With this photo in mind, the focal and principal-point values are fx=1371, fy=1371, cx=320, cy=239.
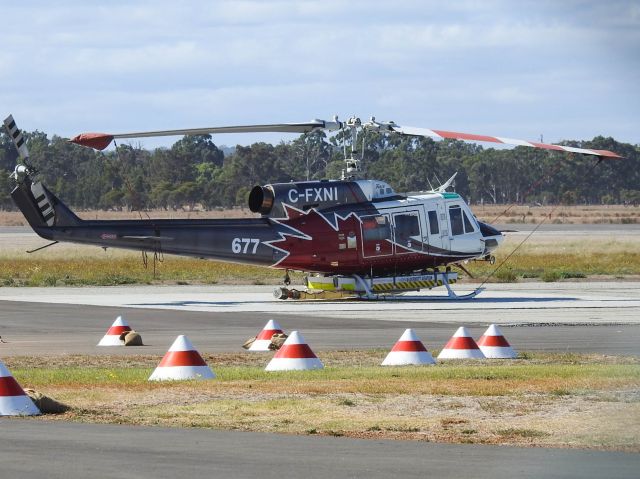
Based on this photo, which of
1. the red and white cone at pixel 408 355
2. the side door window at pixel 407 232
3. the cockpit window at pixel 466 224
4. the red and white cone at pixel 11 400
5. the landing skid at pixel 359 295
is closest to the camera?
the red and white cone at pixel 11 400

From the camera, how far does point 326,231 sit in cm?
3497

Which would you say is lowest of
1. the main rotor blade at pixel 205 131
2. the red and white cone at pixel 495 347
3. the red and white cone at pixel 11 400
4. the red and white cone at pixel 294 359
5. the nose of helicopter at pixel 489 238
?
the red and white cone at pixel 495 347

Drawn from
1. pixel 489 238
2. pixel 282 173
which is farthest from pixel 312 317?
pixel 282 173

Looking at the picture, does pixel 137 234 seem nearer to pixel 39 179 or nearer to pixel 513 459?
pixel 39 179

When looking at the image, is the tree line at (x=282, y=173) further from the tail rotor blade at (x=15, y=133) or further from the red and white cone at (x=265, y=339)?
the red and white cone at (x=265, y=339)

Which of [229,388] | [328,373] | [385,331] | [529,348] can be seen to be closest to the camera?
[229,388]

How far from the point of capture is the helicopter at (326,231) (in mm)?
33625

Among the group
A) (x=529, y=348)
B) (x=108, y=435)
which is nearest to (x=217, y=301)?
(x=529, y=348)

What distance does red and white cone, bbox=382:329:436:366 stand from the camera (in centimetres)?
1958

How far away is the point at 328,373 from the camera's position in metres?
18.1

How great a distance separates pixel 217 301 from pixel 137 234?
3038 millimetres

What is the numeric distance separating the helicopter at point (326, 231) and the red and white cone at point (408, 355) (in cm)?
1284

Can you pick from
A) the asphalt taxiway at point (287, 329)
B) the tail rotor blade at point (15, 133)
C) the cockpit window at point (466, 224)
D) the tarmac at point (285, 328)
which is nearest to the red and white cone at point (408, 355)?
the tarmac at point (285, 328)

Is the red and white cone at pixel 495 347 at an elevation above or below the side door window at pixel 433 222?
below
